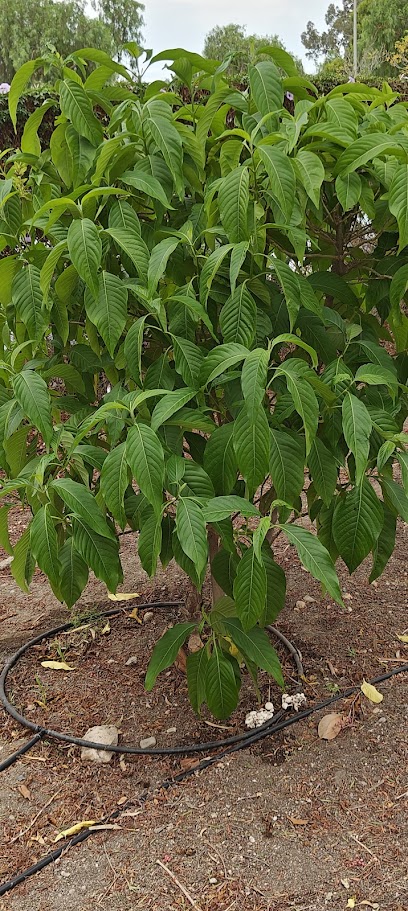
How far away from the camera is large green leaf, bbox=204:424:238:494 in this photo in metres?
1.58

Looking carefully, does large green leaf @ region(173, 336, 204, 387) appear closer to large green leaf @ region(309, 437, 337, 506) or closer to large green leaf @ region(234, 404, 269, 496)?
large green leaf @ region(234, 404, 269, 496)

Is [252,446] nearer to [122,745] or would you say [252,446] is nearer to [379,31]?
[122,745]

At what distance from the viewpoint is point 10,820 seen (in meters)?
1.88

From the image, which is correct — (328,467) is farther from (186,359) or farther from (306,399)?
(186,359)

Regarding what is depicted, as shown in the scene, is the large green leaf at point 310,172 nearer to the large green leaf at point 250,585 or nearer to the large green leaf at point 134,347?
the large green leaf at point 134,347

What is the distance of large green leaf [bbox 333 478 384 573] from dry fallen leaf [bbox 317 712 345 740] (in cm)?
69

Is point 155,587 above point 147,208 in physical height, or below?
below

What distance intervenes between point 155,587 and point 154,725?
945mm

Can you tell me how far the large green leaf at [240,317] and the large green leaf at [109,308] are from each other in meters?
0.22

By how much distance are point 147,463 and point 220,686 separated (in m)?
0.72

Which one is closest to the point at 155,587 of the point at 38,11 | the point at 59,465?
the point at 59,465

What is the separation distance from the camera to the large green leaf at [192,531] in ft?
4.69

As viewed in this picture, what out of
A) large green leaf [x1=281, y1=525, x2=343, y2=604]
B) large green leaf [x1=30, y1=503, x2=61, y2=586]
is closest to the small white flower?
large green leaf [x1=281, y1=525, x2=343, y2=604]

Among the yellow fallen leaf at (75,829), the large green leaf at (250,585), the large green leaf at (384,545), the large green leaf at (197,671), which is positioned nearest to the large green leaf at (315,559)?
the large green leaf at (250,585)
